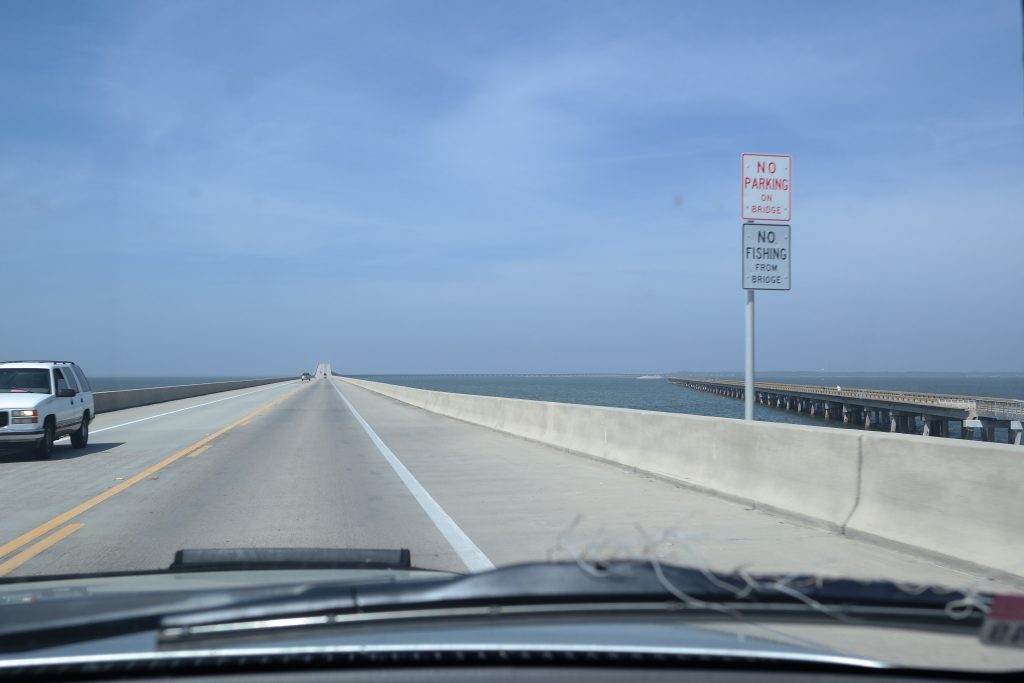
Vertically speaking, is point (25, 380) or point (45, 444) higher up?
point (25, 380)

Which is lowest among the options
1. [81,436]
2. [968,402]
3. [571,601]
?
[968,402]

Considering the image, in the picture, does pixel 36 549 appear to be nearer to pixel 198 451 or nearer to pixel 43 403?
pixel 43 403

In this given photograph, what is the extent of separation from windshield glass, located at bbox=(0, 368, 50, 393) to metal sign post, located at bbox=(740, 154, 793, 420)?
13.4m

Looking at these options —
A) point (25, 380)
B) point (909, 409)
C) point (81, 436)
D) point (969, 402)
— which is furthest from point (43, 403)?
point (909, 409)

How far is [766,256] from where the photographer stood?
13906 millimetres

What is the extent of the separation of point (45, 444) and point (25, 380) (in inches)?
72.5

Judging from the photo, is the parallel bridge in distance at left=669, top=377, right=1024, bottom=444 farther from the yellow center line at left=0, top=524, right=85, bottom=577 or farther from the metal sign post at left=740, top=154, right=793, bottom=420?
the yellow center line at left=0, top=524, right=85, bottom=577

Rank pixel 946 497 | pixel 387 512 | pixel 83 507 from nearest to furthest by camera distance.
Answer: pixel 946 497
pixel 387 512
pixel 83 507

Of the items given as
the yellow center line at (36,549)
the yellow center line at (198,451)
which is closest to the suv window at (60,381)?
the yellow center line at (198,451)

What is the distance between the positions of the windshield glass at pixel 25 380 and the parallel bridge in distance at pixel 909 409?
35.4 meters

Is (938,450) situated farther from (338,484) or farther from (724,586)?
(338,484)

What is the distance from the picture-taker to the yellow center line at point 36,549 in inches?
307

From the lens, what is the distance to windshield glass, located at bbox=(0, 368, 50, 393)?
18109mm

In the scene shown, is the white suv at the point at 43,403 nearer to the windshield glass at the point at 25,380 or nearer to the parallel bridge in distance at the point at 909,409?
the windshield glass at the point at 25,380
